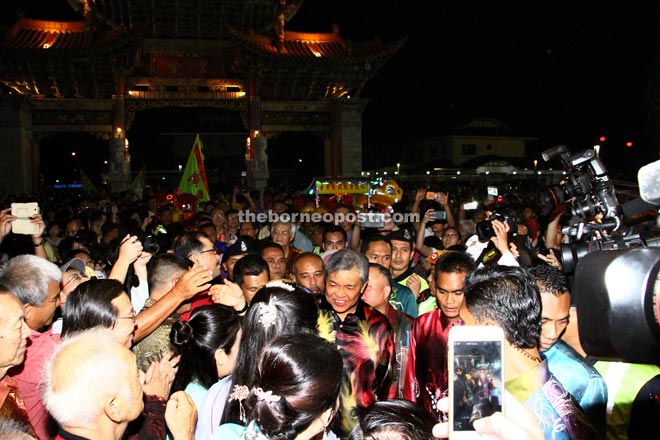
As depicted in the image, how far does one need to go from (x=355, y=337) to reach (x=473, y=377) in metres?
2.06

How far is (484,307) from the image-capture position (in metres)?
2.56

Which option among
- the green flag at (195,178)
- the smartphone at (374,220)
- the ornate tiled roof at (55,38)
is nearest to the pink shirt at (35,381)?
the smartphone at (374,220)

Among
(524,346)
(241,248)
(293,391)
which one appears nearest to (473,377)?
(293,391)

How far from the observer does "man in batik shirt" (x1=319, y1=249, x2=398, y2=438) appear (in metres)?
3.33

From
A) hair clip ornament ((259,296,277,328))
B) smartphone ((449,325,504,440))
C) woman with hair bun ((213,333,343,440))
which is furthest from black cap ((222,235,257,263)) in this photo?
smartphone ((449,325,504,440))

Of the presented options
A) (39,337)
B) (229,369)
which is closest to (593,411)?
(229,369)

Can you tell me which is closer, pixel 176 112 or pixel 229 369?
pixel 229 369

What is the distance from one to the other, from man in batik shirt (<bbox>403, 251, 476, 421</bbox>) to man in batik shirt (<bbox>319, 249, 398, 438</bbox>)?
0.48 ft

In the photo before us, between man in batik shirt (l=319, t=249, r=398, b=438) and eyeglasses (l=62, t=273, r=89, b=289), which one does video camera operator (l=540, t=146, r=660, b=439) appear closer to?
man in batik shirt (l=319, t=249, r=398, b=438)

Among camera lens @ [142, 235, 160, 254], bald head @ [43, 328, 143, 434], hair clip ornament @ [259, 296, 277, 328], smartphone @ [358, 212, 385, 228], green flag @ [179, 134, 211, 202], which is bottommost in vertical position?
bald head @ [43, 328, 143, 434]

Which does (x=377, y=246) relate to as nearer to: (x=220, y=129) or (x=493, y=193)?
(x=493, y=193)

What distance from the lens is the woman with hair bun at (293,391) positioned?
1.91 meters

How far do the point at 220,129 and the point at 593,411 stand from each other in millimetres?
39295

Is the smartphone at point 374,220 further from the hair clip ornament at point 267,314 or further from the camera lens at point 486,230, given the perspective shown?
the hair clip ornament at point 267,314
